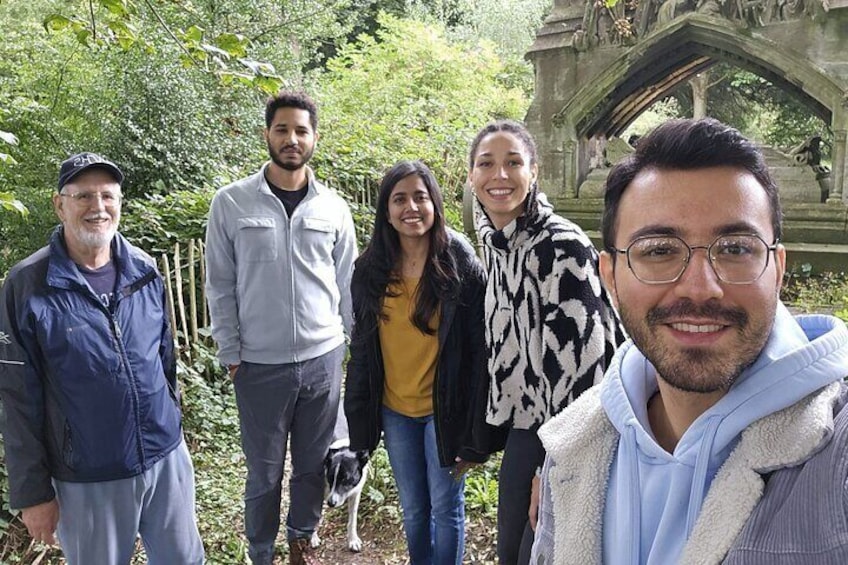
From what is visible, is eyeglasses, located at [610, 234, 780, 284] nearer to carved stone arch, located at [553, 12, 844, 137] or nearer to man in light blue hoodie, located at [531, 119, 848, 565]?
man in light blue hoodie, located at [531, 119, 848, 565]

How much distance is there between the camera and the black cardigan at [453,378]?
264 centimetres

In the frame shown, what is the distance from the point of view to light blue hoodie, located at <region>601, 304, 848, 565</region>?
0.96 m

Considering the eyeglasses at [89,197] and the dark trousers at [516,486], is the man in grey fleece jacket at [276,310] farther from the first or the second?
the dark trousers at [516,486]

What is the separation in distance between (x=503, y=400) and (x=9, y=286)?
186 cm

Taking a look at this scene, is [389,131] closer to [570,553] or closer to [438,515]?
[438,515]

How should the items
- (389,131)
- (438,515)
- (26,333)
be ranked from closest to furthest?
(26,333)
(438,515)
(389,131)

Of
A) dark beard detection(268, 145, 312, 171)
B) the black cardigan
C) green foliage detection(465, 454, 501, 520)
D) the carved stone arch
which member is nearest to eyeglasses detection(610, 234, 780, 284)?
the black cardigan

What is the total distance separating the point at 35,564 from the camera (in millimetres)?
3535

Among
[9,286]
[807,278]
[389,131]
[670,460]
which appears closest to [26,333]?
[9,286]

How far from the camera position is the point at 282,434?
3.16 metres

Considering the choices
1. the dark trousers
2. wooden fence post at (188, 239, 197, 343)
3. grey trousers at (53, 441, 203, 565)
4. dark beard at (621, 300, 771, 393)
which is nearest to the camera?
dark beard at (621, 300, 771, 393)

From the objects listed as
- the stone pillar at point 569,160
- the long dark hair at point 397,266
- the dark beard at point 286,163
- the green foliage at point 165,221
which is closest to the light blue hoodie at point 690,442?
the long dark hair at point 397,266

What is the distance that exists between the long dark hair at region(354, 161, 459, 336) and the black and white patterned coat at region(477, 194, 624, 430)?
35cm

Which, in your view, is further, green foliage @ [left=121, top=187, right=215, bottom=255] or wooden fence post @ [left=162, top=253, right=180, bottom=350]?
green foliage @ [left=121, top=187, right=215, bottom=255]
